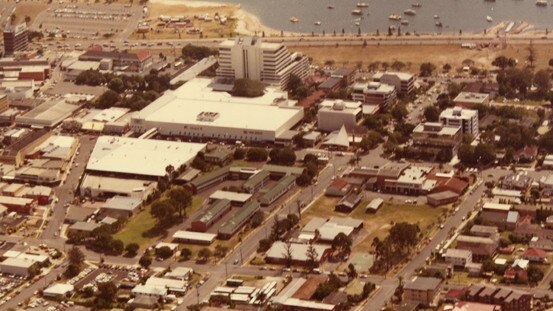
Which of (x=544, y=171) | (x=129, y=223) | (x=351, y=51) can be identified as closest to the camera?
(x=129, y=223)

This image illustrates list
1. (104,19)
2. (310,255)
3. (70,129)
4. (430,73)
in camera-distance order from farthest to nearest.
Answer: (104,19), (430,73), (70,129), (310,255)

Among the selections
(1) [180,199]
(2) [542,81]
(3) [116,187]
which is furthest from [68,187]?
(2) [542,81]

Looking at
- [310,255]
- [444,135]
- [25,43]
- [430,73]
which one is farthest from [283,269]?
[25,43]

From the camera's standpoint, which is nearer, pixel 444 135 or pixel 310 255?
pixel 310 255

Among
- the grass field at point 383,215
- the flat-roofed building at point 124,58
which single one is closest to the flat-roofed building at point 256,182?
the grass field at point 383,215

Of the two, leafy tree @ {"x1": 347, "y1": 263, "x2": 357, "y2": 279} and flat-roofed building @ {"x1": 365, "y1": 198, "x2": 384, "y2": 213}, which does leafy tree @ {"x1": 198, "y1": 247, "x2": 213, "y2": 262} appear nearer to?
leafy tree @ {"x1": 347, "y1": 263, "x2": 357, "y2": 279}

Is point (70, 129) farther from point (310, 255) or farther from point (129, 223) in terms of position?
point (310, 255)

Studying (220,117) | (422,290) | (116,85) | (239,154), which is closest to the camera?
(422,290)

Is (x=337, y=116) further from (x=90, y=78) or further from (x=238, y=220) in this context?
(x=90, y=78)
